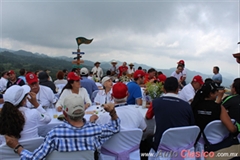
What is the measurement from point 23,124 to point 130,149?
117 cm

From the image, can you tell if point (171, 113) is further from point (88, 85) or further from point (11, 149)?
point (88, 85)

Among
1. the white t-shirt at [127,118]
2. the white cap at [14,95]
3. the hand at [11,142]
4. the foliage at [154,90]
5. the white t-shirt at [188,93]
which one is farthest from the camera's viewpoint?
the white t-shirt at [188,93]

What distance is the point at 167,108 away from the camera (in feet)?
7.13

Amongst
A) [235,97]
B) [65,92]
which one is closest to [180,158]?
[235,97]

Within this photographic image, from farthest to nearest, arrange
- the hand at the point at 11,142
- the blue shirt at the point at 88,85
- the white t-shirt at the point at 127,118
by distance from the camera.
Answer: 1. the blue shirt at the point at 88,85
2. the white t-shirt at the point at 127,118
3. the hand at the point at 11,142

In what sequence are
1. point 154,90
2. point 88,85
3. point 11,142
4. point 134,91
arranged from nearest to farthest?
point 11,142, point 154,90, point 134,91, point 88,85

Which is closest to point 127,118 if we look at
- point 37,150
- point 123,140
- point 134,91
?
point 123,140

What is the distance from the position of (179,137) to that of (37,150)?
1.50 m

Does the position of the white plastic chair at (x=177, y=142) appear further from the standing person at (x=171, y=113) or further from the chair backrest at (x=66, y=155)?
the chair backrest at (x=66, y=155)

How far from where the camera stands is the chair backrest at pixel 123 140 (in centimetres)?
197

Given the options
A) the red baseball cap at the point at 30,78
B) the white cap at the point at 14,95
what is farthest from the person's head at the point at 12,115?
the red baseball cap at the point at 30,78

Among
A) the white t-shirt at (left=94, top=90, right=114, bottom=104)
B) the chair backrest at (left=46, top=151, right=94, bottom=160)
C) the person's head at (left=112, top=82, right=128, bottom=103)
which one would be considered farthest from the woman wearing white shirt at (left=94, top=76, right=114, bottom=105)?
the chair backrest at (left=46, top=151, right=94, bottom=160)

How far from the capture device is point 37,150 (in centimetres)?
155

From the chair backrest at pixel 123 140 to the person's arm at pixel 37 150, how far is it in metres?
0.67
